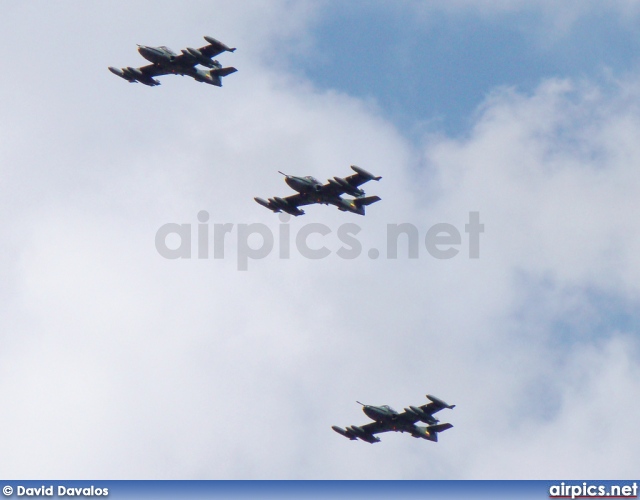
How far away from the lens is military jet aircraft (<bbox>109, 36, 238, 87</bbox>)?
12262cm

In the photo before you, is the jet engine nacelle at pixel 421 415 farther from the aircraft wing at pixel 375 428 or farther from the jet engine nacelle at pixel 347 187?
the jet engine nacelle at pixel 347 187

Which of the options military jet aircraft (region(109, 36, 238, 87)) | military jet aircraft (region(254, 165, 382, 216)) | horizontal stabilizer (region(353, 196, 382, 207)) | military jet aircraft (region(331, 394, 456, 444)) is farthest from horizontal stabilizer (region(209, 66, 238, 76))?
military jet aircraft (region(331, 394, 456, 444))

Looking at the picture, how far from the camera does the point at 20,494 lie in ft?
358

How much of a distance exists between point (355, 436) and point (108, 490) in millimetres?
26789

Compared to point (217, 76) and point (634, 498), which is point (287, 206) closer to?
point (217, 76)

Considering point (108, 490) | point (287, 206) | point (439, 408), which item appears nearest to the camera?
point (108, 490)

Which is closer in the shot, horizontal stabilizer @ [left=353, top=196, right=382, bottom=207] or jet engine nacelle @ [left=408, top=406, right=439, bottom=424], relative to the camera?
jet engine nacelle @ [left=408, top=406, right=439, bottom=424]

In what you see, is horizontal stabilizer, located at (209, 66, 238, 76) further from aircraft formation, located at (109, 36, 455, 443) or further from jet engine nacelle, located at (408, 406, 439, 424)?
jet engine nacelle, located at (408, 406, 439, 424)

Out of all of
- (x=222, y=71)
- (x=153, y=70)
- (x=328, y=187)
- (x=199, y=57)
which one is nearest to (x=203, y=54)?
(x=199, y=57)

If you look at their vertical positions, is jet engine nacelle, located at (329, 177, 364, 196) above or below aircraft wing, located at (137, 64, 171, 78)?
below

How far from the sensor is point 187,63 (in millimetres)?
124000

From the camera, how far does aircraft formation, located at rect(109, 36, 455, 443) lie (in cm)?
12281

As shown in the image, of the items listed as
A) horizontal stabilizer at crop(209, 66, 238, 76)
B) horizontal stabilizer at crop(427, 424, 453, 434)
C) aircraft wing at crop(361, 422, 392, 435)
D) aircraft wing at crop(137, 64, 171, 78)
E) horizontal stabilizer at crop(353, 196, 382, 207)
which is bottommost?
horizontal stabilizer at crop(427, 424, 453, 434)

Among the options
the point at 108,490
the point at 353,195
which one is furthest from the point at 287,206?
the point at 108,490
